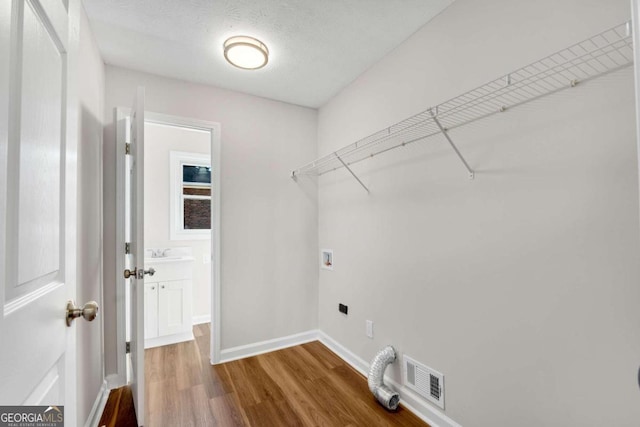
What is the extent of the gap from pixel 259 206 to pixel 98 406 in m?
1.81

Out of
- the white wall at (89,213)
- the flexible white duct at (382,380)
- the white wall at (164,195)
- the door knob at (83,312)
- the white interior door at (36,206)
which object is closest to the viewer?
the white interior door at (36,206)

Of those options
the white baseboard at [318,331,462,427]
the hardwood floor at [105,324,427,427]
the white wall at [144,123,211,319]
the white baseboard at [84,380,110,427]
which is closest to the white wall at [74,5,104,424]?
the white baseboard at [84,380,110,427]

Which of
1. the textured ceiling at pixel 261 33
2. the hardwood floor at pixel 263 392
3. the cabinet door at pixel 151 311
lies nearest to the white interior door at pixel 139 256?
the hardwood floor at pixel 263 392

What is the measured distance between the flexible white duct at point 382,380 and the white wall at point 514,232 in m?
0.10

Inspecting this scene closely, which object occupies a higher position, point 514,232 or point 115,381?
point 514,232

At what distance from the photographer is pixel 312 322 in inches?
116

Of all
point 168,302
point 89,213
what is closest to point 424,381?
point 89,213

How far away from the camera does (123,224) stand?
2.14 metres

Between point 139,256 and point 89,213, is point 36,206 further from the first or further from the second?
point 89,213

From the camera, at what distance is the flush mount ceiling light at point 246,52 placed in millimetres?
1876

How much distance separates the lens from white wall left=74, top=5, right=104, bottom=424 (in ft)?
5.11

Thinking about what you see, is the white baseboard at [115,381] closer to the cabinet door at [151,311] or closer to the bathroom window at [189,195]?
the cabinet door at [151,311]

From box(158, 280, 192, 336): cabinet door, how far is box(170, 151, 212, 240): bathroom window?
678 millimetres

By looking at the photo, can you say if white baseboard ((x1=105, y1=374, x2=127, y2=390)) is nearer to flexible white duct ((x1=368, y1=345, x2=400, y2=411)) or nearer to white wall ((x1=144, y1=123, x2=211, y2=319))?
white wall ((x1=144, y1=123, x2=211, y2=319))
